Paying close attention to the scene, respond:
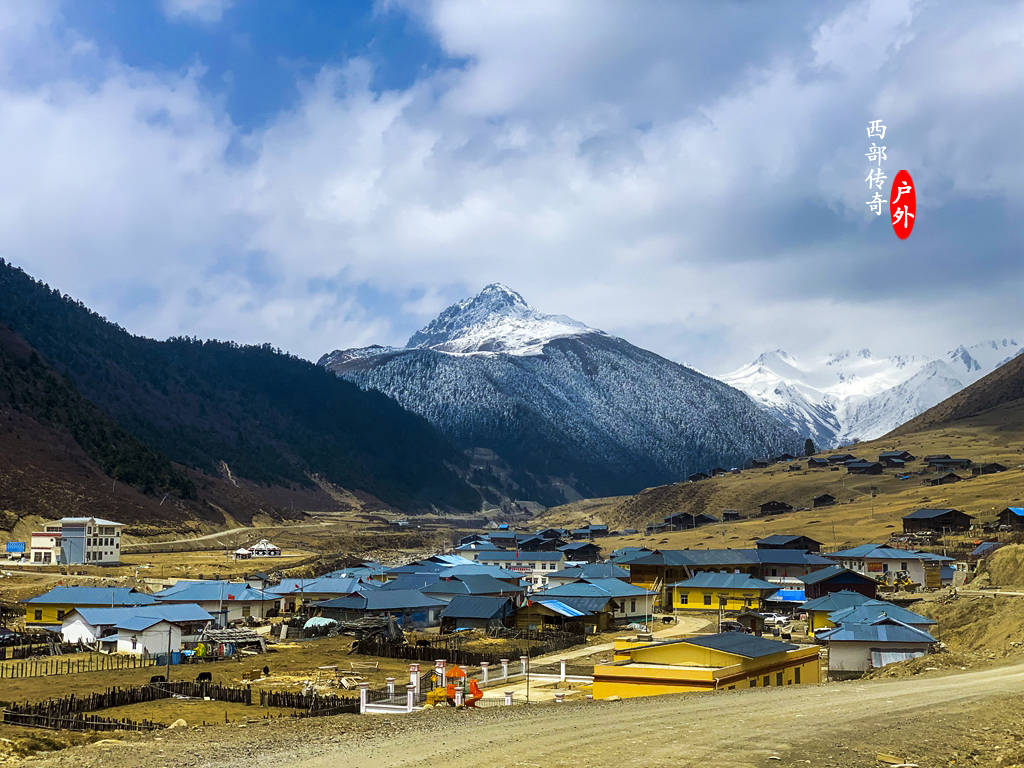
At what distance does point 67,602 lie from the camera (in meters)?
71.5

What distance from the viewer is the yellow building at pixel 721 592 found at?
7962 centimetres

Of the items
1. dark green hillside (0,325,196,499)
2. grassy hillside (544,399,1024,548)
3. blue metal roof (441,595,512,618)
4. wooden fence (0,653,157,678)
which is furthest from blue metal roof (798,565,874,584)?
dark green hillside (0,325,196,499)

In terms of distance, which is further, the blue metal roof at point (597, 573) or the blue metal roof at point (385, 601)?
the blue metal roof at point (597, 573)

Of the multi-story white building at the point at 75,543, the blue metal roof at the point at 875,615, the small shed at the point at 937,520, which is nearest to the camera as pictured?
the blue metal roof at the point at 875,615

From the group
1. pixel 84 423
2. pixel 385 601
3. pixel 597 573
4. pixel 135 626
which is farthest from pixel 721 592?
pixel 84 423

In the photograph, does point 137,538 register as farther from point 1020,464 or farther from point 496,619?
point 1020,464

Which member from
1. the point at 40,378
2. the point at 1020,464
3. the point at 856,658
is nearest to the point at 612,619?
the point at 856,658

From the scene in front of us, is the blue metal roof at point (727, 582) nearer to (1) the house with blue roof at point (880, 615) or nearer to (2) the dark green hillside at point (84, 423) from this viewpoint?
(1) the house with blue roof at point (880, 615)

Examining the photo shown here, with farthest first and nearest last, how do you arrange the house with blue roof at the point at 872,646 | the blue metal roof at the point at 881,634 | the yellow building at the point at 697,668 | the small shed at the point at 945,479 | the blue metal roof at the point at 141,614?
1. the small shed at the point at 945,479
2. the blue metal roof at the point at 141,614
3. the blue metal roof at the point at 881,634
4. the house with blue roof at the point at 872,646
5. the yellow building at the point at 697,668

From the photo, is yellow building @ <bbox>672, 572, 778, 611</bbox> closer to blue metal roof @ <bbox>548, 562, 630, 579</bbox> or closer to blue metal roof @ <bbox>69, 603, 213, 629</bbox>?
blue metal roof @ <bbox>548, 562, 630, 579</bbox>

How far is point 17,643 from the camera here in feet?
202

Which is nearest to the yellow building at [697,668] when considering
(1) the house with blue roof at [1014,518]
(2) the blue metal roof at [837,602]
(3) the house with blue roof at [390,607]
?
(2) the blue metal roof at [837,602]

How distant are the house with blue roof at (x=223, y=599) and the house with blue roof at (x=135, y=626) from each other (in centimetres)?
485

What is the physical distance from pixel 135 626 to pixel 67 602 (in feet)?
43.2
